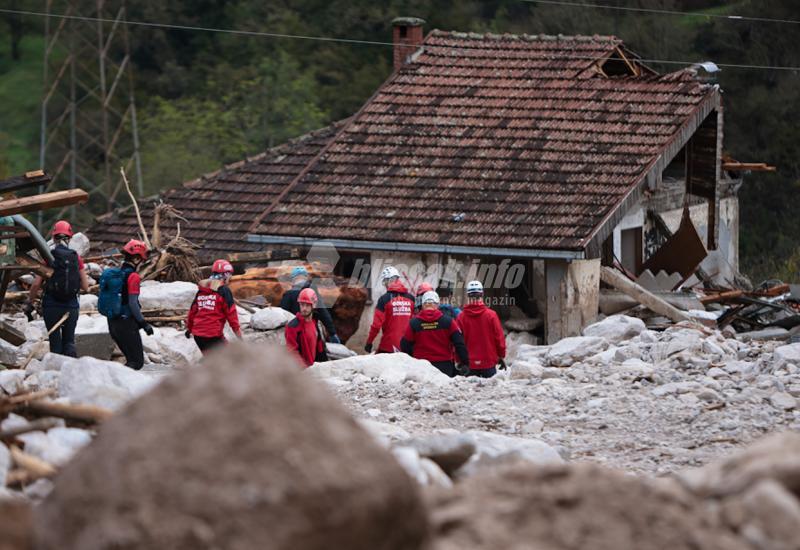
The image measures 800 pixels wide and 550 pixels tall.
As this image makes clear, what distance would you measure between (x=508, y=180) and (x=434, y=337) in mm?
8302

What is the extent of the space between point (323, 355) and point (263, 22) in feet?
133

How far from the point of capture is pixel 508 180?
22.4 metres

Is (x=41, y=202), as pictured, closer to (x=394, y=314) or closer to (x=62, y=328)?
(x=62, y=328)

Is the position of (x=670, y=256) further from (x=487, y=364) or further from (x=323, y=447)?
(x=323, y=447)

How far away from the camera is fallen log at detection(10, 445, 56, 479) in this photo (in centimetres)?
700

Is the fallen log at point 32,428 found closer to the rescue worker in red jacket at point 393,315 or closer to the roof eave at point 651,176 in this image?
the rescue worker in red jacket at point 393,315

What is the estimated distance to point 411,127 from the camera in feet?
78.1

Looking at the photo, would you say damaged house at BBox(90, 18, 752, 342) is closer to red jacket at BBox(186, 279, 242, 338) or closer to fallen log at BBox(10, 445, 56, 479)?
red jacket at BBox(186, 279, 242, 338)

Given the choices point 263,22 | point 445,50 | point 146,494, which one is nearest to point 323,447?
point 146,494

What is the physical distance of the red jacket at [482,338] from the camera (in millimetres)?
14445

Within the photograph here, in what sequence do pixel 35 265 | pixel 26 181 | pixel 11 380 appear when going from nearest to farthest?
1. pixel 11 380
2. pixel 26 181
3. pixel 35 265

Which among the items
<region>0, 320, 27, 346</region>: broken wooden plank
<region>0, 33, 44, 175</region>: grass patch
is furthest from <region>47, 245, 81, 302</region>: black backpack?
<region>0, 33, 44, 175</region>: grass patch

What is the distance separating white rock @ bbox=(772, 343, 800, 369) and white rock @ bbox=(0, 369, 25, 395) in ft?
20.9

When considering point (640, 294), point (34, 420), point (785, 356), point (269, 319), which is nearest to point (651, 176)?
point (640, 294)
